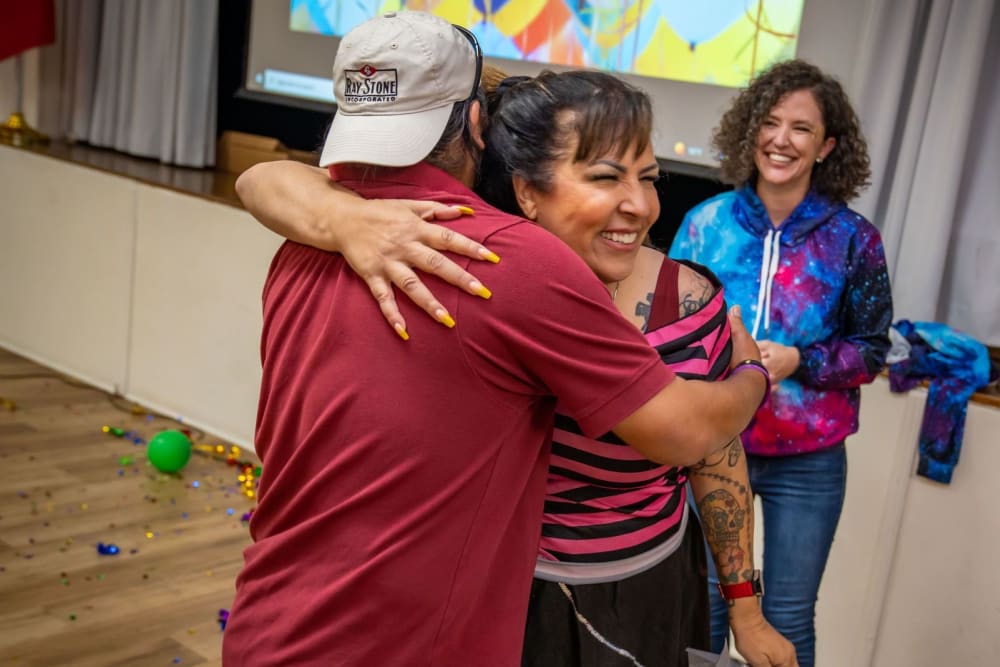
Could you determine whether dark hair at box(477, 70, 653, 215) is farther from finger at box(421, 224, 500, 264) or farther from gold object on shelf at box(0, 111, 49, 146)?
gold object on shelf at box(0, 111, 49, 146)

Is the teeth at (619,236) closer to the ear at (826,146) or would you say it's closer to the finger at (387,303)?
the finger at (387,303)

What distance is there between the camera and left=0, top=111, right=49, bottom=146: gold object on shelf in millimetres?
4891

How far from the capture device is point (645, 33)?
3500 mm

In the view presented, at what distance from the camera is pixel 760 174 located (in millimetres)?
2387

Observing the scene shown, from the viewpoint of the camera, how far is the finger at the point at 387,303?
110cm

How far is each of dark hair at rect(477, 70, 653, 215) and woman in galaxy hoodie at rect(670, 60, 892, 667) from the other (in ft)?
3.43

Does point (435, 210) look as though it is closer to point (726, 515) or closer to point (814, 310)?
point (726, 515)

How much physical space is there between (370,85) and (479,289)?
27 cm

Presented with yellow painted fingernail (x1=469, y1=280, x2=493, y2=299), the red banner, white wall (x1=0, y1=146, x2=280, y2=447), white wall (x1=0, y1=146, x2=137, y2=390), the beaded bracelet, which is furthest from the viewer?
the red banner

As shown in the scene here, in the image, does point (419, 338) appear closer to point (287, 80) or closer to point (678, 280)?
point (678, 280)

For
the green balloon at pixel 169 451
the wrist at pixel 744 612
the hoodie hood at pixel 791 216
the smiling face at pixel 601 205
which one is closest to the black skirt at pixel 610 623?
the wrist at pixel 744 612

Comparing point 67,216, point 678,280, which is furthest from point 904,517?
point 67,216

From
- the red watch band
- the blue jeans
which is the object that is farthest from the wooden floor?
the red watch band

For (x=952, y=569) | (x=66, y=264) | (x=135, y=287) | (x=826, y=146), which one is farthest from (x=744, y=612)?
(x=66, y=264)
